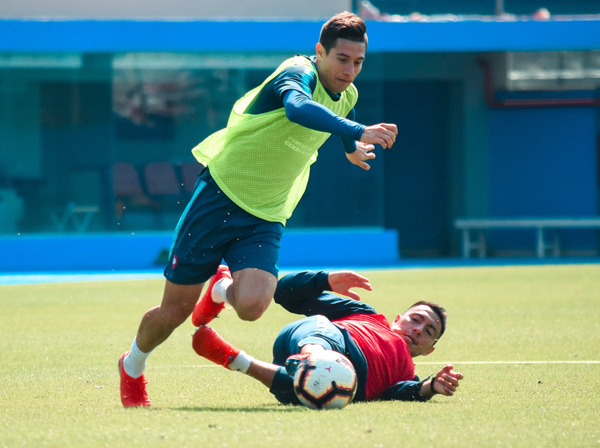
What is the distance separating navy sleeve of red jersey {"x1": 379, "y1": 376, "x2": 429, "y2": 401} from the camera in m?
4.98

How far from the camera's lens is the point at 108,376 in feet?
19.9

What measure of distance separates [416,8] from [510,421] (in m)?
19.6

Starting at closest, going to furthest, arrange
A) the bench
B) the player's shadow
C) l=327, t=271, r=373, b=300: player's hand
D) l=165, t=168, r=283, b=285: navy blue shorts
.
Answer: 1. the player's shadow
2. l=165, t=168, r=283, b=285: navy blue shorts
3. l=327, t=271, r=373, b=300: player's hand
4. the bench

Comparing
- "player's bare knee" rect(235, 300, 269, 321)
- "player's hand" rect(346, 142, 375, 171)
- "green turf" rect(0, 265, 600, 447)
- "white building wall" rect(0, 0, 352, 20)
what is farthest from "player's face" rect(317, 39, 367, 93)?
"white building wall" rect(0, 0, 352, 20)

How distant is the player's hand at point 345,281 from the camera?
525 cm

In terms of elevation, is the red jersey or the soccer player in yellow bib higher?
the soccer player in yellow bib

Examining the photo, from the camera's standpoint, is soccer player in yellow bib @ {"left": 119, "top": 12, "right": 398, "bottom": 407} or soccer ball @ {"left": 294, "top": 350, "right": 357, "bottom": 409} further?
soccer player in yellow bib @ {"left": 119, "top": 12, "right": 398, "bottom": 407}

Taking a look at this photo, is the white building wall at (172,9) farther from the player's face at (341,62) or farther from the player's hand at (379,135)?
the player's hand at (379,135)

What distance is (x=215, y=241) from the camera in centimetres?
512

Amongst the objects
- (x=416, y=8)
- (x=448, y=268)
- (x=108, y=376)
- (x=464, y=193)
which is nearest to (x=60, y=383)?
(x=108, y=376)

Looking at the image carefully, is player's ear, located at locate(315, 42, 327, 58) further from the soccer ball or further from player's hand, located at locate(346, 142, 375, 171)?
the soccer ball

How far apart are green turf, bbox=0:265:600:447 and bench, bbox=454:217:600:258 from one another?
26.9ft

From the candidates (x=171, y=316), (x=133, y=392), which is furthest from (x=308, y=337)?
(x=133, y=392)

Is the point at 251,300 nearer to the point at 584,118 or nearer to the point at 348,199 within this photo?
the point at 348,199
